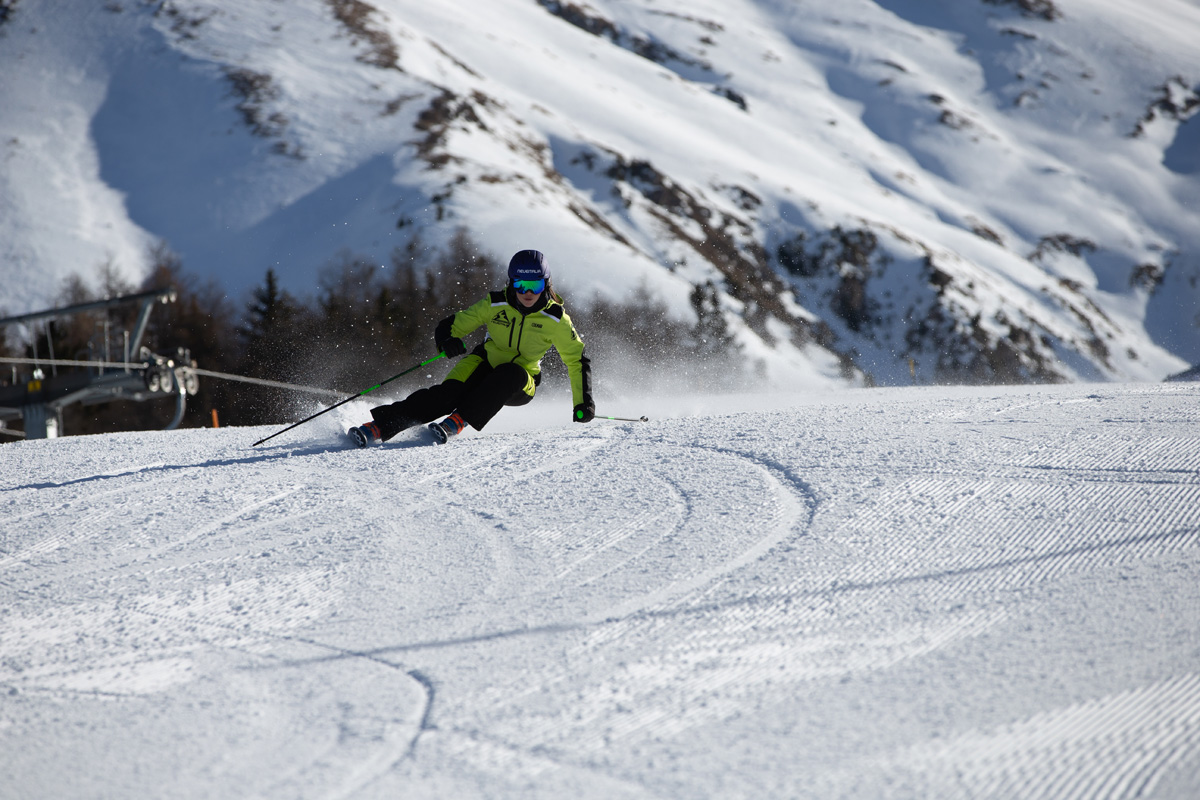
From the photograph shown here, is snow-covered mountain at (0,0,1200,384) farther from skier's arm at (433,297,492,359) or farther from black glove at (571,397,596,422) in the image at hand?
black glove at (571,397,596,422)

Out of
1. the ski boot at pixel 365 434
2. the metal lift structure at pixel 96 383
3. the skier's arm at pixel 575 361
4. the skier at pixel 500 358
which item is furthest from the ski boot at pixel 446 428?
the metal lift structure at pixel 96 383

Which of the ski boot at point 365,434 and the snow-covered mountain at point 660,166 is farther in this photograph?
Answer: the snow-covered mountain at point 660,166

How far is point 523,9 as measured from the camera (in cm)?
11225

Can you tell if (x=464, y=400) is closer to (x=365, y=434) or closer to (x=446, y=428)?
(x=446, y=428)

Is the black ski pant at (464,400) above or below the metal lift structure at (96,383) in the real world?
above

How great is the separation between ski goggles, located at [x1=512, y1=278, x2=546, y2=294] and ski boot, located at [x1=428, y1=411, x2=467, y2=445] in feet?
2.88


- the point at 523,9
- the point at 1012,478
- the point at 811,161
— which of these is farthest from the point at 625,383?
the point at 523,9

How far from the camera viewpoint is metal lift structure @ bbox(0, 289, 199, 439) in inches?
445

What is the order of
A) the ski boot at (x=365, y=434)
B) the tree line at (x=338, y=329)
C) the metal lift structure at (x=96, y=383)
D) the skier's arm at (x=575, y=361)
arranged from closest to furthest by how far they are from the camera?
1. the ski boot at (x=365, y=434)
2. the skier's arm at (x=575, y=361)
3. the metal lift structure at (x=96, y=383)
4. the tree line at (x=338, y=329)

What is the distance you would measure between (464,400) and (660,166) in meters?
76.9

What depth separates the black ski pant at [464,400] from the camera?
5402 millimetres

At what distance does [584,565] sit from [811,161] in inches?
4000

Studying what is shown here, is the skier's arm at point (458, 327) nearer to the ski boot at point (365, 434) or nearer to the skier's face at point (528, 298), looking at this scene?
the skier's face at point (528, 298)

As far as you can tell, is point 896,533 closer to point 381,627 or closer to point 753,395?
point 381,627
